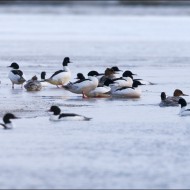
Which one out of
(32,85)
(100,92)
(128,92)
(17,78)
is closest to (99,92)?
(100,92)

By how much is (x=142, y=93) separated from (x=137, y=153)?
7434 mm

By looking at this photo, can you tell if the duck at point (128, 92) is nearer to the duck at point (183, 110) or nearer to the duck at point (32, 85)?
the duck at point (32, 85)

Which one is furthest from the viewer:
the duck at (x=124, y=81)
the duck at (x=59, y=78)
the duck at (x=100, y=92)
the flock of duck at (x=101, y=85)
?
the duck at (x=59, y=78)

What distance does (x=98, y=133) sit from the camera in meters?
14.6

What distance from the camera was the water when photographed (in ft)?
37.9

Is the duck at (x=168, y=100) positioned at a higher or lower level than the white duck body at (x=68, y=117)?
higher

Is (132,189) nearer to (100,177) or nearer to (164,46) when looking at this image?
(100,177)

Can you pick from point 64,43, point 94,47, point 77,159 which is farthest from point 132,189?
point 64,43

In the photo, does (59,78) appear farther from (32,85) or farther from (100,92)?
(100,92)

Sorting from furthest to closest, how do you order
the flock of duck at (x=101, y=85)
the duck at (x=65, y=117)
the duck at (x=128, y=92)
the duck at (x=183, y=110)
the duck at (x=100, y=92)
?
the duck at (x=100, y=92), the duck at (x=128, y=92), the flock of duck at (x=101, y=85), the duck at (x=183, y=110), the duck at (x=65, y=117)

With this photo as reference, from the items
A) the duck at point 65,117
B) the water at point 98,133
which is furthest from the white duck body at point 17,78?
the duck at point 65,117

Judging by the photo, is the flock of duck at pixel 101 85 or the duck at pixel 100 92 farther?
the duck at pixel 100 92

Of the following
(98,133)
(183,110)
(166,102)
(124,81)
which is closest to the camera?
(98,133)

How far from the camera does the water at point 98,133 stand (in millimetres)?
11539
